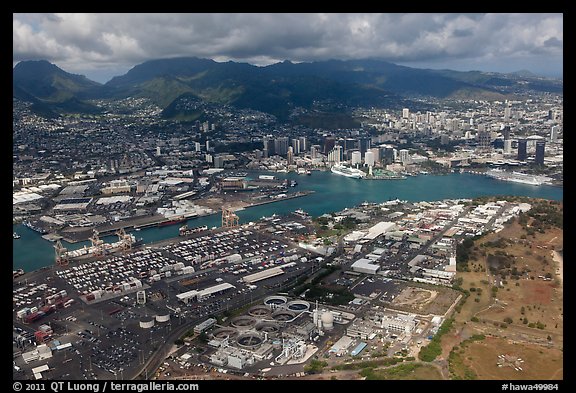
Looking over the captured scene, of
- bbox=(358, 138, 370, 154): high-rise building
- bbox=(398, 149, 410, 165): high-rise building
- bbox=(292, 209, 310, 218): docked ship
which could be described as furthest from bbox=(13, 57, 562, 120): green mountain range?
bbox=(292, 209, 310, 218): docked ship

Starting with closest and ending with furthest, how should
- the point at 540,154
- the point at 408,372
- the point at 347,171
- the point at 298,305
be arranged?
the point at 408,372
the point at 298,305
the point at 540,154
the point at 347,171

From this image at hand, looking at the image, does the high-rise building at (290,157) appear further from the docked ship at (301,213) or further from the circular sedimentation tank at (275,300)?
the circular sedimentation tank at (275,300)

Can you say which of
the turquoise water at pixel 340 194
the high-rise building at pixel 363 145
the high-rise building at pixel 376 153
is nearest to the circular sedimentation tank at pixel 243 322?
the turquoise water at pixel 340 194

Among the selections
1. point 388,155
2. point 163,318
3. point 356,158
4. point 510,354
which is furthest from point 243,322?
point 388,155

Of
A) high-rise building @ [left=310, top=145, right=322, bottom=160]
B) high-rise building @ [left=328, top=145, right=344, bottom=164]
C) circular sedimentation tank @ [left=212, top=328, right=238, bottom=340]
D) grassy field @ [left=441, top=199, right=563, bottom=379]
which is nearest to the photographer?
grassy field @ [left=441, top=199, right=563, bottom=379]

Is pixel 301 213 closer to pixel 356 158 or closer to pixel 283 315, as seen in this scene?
pixel 283 315

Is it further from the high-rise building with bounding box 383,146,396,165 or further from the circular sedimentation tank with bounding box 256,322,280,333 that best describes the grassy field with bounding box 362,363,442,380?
the high-rise building with bounding box 383,146,396,165
